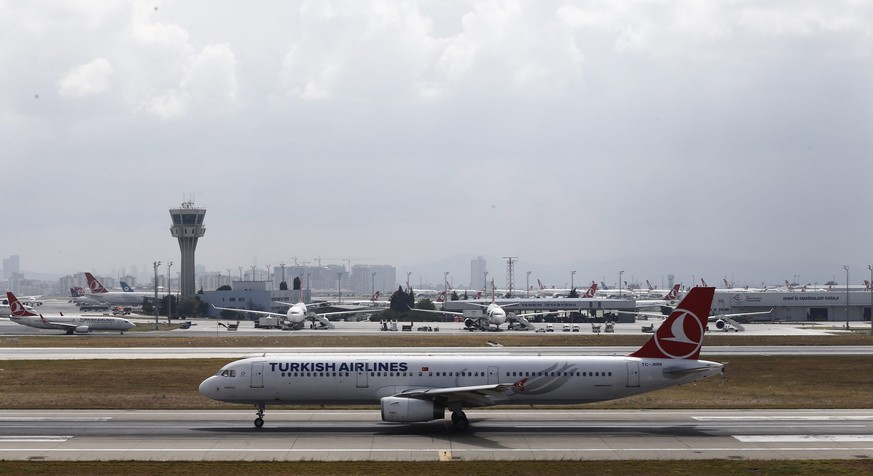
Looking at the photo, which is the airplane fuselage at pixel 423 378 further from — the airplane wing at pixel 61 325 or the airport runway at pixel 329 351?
the airplane wing at pixel 61 325

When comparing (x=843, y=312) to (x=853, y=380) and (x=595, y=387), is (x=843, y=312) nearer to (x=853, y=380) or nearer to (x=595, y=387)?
(x=853, y=380)

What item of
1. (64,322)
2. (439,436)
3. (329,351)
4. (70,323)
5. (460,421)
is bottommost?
(439,436)

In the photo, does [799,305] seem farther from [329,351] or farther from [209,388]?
[209,388]

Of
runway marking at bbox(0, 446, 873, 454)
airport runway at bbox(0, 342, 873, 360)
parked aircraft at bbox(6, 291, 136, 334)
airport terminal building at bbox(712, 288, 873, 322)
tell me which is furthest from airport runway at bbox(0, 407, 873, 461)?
airport terminal building at bbox(712, 288, 873, 322)

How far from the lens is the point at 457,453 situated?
38.2 m

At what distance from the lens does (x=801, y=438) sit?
1665 inches

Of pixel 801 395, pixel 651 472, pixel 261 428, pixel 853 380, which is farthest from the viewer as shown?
pixel 853 380

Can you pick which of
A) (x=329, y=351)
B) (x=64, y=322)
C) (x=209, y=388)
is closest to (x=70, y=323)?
(x=64, y=322)

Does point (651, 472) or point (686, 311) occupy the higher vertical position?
point (686, 311)

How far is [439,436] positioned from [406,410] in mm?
1959

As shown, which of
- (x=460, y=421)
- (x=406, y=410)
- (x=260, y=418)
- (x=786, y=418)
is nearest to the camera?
(x=406, y=410)

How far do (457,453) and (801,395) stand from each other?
30.5m

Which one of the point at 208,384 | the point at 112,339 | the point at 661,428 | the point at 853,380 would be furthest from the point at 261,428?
the point at 112,339

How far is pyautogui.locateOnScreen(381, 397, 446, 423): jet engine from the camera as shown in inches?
1677
